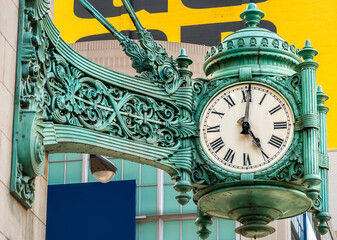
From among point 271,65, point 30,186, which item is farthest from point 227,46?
point 30,186

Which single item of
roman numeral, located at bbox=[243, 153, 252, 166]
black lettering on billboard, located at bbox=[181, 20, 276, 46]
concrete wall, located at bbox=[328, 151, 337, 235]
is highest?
black lettering on billboard, located at bbox=[181, 20, 276, 46]

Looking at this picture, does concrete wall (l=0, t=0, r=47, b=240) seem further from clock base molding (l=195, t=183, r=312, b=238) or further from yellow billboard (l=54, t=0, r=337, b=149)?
yellow billboard (l=54, t=0, r=337, b=149)

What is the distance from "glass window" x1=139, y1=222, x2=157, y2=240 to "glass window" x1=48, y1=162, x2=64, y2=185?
267 cm

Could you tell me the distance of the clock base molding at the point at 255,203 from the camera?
15531 millimetres

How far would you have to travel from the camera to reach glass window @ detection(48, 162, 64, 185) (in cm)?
3309

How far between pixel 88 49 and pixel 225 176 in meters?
20.7

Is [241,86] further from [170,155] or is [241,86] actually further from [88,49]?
[88,49]

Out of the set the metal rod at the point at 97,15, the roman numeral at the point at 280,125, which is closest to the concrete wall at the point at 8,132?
the metal rod at the point at 97,15

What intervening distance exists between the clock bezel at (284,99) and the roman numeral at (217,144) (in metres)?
0.14

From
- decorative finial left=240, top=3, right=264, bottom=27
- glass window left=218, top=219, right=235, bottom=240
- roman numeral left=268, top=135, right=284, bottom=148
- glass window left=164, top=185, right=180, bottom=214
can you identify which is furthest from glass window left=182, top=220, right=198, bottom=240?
roman numeral left=268, top=135, right=284, bottom=148

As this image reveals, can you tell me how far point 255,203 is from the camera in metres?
15.9

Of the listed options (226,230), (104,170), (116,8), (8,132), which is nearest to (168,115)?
(8,132)

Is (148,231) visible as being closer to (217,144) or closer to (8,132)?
(217,144)

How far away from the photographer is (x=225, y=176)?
15.5 metres
